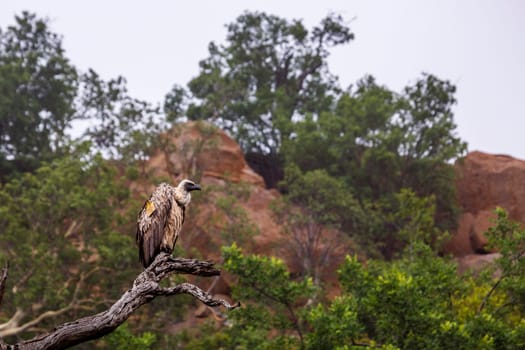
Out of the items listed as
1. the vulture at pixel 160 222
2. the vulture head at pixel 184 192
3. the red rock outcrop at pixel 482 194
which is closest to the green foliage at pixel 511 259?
the vulture head at pixel 184 192

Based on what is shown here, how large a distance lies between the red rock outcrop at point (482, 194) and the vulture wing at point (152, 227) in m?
26.4

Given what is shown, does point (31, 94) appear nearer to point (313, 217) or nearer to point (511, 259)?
point (313, 217)

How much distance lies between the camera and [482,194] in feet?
113

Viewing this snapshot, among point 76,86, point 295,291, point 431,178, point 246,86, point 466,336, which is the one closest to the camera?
point 466,336

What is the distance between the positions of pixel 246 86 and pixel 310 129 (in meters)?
7.92

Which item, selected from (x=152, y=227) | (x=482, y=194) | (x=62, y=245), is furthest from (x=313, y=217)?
(x=152, y=227)

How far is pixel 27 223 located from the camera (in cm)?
2166

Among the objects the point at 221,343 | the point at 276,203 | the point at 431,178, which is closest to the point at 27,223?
the point at 221,343

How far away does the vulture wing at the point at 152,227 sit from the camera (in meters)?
7.79

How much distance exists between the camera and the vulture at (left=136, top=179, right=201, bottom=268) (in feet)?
25.6

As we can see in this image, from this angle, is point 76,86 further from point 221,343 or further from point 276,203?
point 221,343

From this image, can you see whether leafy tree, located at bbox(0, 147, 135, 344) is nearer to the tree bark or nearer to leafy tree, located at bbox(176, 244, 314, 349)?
leafy tree, located at bbox(176, 244, 314, 349)

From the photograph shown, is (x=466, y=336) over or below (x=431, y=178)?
below

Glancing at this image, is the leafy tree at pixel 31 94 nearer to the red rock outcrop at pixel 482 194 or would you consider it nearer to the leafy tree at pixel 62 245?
the leafy tree at pixel 62 245
